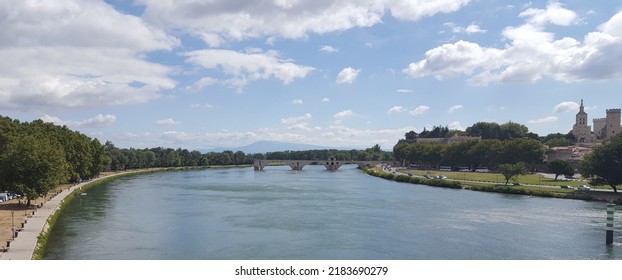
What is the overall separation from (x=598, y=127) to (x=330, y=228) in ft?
334

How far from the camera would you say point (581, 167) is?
130ft

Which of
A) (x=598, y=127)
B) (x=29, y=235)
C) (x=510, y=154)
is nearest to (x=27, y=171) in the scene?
(x=29, y=235)

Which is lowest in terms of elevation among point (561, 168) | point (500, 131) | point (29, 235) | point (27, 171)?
point (29, 235)

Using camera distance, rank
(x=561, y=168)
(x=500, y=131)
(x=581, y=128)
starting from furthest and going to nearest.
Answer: (x=500, y=131), (x=581, y=128), (x=561, y=168)

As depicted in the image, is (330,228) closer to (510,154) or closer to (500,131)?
(510,154)

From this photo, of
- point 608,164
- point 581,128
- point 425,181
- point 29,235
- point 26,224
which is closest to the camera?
point 29,235

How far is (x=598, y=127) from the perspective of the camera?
110 metres

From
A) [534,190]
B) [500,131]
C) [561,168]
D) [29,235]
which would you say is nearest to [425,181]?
[561,168]

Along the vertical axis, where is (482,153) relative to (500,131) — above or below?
below

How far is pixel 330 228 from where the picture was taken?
24297 millimetres

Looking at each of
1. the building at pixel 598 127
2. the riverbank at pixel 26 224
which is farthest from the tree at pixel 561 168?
the building at pixel 598 127

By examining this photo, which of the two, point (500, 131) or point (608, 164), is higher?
point (500, 131)

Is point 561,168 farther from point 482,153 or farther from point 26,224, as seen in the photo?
point 26,224

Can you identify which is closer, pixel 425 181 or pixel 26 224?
pixel 26 224
